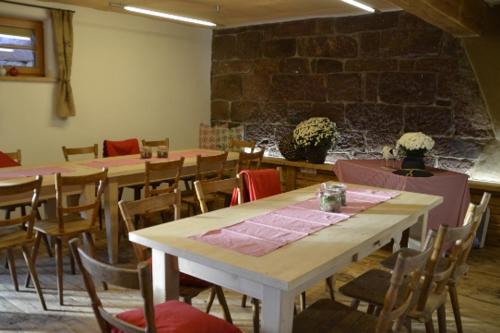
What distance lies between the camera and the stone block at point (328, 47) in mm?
5292

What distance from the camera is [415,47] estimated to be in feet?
15.9

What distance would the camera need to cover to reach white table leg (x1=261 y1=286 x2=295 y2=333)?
1.58m

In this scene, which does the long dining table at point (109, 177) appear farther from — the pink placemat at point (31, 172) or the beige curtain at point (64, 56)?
the beige curtain at point (64, 56)

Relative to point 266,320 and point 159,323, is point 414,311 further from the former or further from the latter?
point 159,323

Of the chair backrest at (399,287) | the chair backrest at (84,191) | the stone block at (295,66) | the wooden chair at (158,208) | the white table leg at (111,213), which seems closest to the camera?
the chair backrest at (399,287)

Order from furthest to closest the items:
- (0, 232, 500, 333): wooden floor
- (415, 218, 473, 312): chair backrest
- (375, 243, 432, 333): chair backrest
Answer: (0, 232, 500, 333): wooden floor
(415, 218, 473, 312): chair backrest
(375, 243, 432, 333): chair backrest

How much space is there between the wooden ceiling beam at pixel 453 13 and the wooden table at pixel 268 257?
1540mm

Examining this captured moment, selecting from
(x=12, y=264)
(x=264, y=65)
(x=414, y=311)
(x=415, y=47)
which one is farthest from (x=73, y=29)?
(x=414, y=311)

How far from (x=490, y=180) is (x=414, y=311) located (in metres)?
3.12

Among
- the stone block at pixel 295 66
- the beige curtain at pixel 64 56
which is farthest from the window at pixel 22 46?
the stone block at pixel 295 66

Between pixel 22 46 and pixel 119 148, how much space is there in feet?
4.82

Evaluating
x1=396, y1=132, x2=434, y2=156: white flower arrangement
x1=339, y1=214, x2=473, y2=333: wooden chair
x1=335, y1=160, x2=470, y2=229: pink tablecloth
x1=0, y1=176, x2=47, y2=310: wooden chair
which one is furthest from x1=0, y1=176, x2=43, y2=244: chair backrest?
x1=396, y1=132, x2=434, y2=156: white flower arrangement

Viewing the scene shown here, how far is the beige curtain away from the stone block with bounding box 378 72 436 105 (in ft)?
11.2

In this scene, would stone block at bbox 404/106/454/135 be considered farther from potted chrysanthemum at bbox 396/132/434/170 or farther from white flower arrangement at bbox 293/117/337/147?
white flower arrangement at bbox 293/117/337/147
